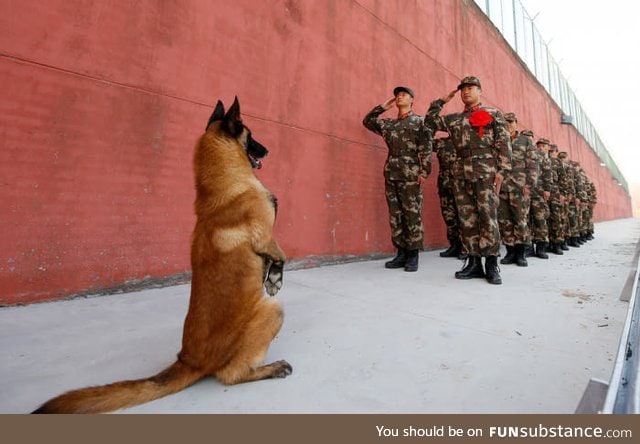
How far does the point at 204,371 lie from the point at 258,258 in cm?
45

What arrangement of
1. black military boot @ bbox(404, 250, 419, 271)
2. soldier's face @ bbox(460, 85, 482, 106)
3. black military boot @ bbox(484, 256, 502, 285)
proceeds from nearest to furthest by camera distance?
black military boot @ bbox(484, 256, 502, 285) < soldier's face @ bbox(460, 85, 482, 106) < black military boot @ bbox(404, 250, 419, 271)

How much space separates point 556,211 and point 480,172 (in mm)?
3822

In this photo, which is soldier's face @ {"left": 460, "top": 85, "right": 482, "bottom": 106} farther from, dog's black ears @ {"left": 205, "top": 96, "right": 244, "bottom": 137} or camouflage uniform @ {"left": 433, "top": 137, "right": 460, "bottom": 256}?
dog's black ears @ {"left": 205, "top": 96, "right": 244, "bottom": 137}

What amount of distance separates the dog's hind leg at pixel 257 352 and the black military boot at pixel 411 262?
2590 millimetres

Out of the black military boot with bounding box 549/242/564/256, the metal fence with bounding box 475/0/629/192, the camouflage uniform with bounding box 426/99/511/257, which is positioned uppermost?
the metal fence with bounding box 475/0/629/192

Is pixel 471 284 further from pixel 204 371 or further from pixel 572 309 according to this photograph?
pixel 204 371

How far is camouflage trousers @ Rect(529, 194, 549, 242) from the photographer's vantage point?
513 centimetres

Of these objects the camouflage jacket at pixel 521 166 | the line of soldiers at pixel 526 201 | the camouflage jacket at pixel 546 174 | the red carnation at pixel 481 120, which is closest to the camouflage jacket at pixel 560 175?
the line of soldiers at pixel 526 201

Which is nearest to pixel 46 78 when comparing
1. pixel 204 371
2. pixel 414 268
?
pixel 204 371

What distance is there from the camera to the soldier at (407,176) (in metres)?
3.72

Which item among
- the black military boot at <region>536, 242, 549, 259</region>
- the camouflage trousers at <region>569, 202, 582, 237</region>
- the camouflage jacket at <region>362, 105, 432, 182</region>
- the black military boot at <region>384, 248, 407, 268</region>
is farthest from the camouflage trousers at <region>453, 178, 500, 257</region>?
the camouflage trousers at <region>569, 202, 582, 237</region>

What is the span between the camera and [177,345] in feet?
5.32

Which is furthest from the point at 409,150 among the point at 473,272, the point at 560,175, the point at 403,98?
the point at 560,175

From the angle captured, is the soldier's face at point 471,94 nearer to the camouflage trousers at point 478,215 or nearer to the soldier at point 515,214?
the camouflage trousers at point 478,215
